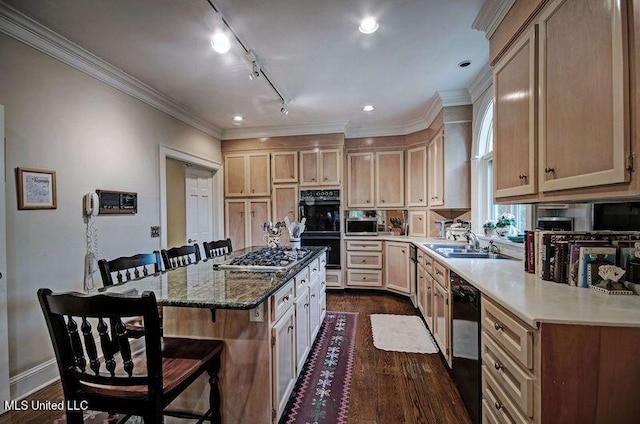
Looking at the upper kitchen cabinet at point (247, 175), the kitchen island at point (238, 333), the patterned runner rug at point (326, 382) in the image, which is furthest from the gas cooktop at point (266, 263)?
the upper kitchen cabinet at point (247, 175)

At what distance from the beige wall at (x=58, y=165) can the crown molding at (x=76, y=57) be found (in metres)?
0.06

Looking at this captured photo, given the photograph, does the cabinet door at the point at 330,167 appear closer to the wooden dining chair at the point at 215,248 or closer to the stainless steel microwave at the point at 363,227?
the stainless steel microwave at the point at 363,227

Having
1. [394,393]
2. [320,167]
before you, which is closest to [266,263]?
[394,393]

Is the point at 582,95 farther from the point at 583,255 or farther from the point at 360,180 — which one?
the point at 360,180

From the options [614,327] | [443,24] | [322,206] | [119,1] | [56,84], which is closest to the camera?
[614,327]

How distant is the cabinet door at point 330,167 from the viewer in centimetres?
462

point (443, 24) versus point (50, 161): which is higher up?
point (443, 24)

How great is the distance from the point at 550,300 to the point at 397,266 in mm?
3096

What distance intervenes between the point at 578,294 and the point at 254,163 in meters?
4.43

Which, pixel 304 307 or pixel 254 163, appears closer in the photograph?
pixel 304 307

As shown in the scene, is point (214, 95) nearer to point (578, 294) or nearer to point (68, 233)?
point (68, 233)

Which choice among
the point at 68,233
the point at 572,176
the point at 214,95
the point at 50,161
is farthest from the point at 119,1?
the point at 572,176

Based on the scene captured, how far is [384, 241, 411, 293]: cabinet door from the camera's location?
164 inches

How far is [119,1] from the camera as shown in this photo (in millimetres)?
1885
